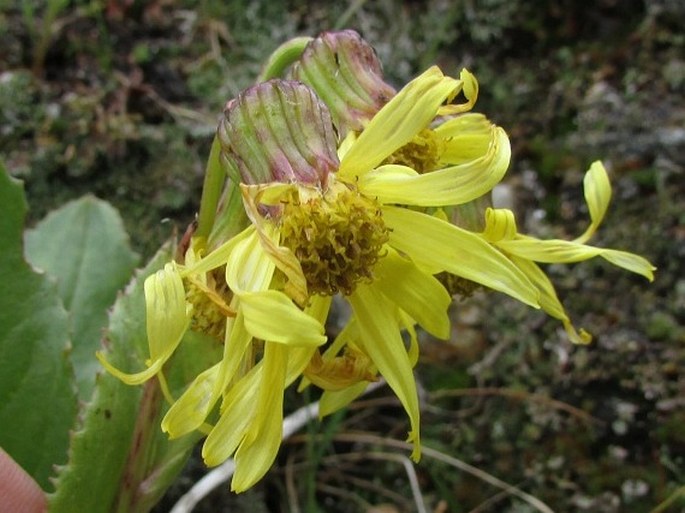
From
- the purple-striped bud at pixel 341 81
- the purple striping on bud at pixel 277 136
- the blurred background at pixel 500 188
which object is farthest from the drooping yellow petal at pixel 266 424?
the blurred background at pixel 500 188

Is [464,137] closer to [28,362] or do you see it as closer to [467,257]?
[467,257]

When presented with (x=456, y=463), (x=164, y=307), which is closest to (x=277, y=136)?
(x=164, y=307)


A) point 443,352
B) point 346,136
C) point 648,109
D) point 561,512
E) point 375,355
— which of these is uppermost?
point 346,136

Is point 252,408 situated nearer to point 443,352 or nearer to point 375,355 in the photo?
point 375,355

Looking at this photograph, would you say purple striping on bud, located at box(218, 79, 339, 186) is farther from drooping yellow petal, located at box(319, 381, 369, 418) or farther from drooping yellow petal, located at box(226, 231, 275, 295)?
drooping yellow petal, located at box(319, 381, 369, 418)

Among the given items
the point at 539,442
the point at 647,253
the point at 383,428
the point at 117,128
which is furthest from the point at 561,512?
the point at 117,128

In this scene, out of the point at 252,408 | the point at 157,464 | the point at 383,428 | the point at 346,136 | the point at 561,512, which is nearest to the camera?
the point at 252,408

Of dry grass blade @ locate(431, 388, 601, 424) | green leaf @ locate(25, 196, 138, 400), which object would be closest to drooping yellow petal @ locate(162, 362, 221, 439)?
green leaf @ locate(25, 196, 138, 400)
